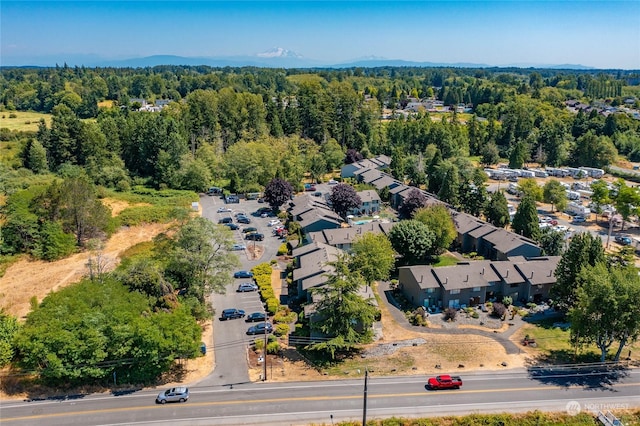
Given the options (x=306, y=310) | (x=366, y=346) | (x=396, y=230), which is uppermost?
(x=396, y=230)

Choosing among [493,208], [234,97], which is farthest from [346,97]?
[493,208]

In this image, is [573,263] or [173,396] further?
[573,263]

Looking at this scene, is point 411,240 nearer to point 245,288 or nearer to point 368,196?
point 245,288

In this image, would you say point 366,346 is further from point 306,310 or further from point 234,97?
point 234,97

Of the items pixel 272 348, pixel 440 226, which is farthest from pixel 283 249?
pixel 272 348

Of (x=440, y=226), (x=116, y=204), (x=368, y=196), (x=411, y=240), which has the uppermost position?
(x=440, y=226)

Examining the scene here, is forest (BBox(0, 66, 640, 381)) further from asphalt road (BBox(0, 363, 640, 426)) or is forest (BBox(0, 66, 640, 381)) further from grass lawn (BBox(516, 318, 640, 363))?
grass lawn (BBox(516, 318, 640, 363))
